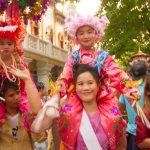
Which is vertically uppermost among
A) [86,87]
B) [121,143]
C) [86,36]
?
[86,36]

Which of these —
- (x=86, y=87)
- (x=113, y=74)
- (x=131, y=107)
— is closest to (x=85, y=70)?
(x=86, y=87)

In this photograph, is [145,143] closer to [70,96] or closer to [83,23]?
[70,96]

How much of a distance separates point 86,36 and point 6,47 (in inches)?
34.9

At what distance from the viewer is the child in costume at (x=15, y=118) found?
153 inches

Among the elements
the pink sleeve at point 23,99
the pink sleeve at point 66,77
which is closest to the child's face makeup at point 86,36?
the pink sleeve at point 66,77

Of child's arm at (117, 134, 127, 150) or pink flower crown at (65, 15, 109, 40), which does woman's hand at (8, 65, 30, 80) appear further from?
child's arm at (117, 134, 127, 150)

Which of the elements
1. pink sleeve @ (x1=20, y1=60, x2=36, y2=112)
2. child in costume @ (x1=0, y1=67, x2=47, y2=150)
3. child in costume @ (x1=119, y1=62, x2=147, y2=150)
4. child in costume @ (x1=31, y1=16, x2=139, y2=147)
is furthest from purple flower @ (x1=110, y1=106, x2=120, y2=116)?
child in costume @ (x1=119, y1=62, x2=147, y2=150)

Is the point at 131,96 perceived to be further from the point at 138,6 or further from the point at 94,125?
the point at 138,6

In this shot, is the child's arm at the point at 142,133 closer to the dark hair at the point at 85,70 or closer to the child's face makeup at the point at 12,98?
the dark hair at the point at 85,70

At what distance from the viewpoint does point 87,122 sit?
3.73 metres

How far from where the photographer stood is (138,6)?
15.9 meters

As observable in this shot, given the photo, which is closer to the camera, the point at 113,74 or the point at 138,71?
the point at 113,74

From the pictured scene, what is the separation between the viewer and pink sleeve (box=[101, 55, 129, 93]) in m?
4.30

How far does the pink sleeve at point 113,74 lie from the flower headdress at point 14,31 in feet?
2.88
